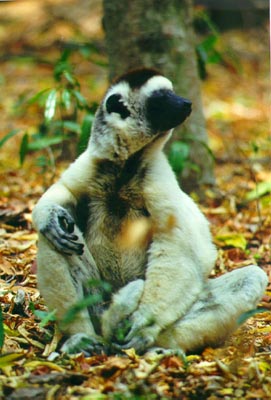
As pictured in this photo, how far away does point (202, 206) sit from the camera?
9.01 metres

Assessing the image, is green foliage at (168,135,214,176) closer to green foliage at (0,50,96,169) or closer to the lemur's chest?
green foliage at (0,50,96,169)

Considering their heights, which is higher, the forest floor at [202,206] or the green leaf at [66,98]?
the green leaf at [66,98]

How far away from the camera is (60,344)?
540 cm

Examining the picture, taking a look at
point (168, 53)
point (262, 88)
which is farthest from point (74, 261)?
point (262, 88)

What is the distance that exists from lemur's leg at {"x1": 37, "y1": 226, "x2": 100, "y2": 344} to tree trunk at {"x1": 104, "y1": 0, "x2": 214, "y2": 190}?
3.50 metres

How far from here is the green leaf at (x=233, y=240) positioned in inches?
311

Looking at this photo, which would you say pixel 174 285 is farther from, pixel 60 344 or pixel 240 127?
pixel 240 127

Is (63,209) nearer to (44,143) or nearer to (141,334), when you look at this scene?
(141,334)

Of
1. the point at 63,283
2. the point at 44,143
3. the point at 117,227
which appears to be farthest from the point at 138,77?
the point at 44,143

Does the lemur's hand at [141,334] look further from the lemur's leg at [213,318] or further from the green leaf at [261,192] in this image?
the green leaf at [261,192]

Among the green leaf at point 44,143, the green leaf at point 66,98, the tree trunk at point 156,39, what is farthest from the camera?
the green leaf at point 44,143

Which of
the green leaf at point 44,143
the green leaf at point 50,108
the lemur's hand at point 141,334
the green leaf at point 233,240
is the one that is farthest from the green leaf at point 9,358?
the green leaf at point 44,143

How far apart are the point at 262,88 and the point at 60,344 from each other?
1062 cm

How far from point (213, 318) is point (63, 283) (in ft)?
3.58
